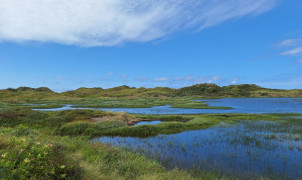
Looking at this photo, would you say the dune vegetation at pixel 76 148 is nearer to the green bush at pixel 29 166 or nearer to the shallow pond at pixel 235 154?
the green bush at pixel 29 166

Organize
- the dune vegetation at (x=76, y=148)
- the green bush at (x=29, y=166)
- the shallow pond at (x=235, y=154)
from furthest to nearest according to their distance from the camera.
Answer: the shallow pond at (x=235, y=154), the dune vegetation at (x=76, y=148), the green bush at (x=29, y=166)

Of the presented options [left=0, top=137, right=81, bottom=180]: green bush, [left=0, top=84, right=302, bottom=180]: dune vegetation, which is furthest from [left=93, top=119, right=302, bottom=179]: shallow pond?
[left=0, top=137, right=81, bottom=180]: green bush

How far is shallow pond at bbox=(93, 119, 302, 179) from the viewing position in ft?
36.7

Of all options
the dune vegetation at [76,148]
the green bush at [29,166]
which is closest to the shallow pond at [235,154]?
the dune vegetation at [76,148]

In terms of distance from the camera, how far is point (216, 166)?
11641 mm

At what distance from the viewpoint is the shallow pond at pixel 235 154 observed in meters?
11.2

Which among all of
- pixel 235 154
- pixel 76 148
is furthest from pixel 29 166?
pixel 235 154

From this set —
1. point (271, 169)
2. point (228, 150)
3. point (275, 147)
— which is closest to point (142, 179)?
point (271, 169)

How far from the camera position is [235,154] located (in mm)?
13992

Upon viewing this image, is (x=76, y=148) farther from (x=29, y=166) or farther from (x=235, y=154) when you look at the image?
(x=235, y=154)

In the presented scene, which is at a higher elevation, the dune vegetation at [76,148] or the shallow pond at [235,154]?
the dune vegetation at [76,148]

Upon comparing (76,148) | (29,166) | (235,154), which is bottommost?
(235,154)

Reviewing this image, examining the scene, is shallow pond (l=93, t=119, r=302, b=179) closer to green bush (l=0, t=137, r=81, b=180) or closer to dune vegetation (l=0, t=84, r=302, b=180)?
dune vegetation (l=0, t=84, r=302, b=180)

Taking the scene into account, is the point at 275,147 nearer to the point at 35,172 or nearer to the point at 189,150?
the point at 189,150
